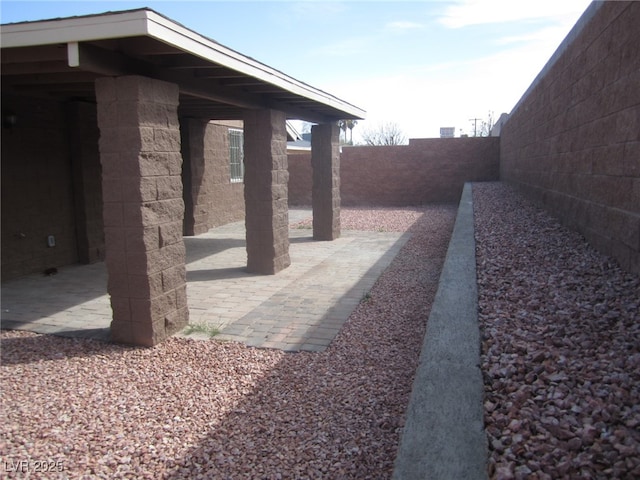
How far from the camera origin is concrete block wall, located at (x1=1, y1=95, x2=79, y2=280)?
7.33m

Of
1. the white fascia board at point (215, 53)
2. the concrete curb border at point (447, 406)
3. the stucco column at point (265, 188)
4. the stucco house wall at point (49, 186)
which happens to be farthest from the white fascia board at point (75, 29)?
the stucco column at point (265, 188)

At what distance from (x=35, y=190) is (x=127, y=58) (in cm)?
414

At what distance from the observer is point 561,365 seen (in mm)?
2666

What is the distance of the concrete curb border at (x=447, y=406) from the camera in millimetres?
1986

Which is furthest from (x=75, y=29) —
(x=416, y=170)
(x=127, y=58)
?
(x=416, y=170)

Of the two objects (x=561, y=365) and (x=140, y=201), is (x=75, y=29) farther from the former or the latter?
(x=561, y=365)

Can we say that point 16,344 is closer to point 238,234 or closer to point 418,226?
point 238,234

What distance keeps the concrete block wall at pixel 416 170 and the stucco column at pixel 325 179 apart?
773 cm

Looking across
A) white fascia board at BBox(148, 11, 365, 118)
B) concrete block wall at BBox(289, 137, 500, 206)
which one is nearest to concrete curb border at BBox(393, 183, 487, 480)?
white fascia board at BBox(148, 11, 365, 118)

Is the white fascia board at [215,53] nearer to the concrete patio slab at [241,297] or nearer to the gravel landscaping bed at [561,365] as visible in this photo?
the concrete patio slab at [241,297]

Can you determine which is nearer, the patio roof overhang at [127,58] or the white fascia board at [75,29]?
the white fascia board at [75,29]

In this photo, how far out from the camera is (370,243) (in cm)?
1071

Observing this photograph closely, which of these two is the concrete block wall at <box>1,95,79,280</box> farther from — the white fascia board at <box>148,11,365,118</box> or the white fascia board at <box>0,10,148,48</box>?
the white fascia board at <box>148,11,365,118</box>

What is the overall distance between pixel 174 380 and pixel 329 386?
1.27 metres
